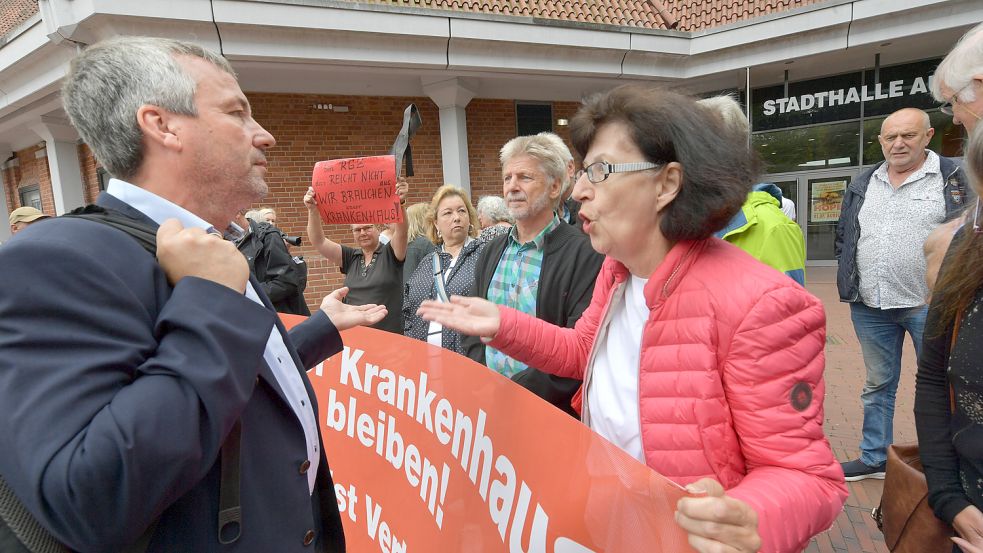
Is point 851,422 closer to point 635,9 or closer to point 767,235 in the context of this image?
point 767,235

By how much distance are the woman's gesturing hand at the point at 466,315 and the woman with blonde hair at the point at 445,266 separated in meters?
0.63

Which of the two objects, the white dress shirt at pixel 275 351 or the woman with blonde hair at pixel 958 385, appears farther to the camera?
the woman with blonde hair at pixel 958 385

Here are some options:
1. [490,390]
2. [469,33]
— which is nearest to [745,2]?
[469,33]

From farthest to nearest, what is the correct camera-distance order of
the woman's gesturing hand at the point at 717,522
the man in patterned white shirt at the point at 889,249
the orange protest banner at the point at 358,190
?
the orange protest banner at the point at 358,190, the man in patterned white shirt at the point at 889,249, the woman's gesturing hand at the point at 717,522

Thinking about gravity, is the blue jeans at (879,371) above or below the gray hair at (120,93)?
below

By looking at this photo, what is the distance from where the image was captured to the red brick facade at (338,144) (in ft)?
30.5

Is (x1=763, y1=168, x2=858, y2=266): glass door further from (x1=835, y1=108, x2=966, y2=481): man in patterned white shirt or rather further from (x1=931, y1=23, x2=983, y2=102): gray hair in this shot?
(x1=931, y1=23, x2=983, y2=102): gray hair

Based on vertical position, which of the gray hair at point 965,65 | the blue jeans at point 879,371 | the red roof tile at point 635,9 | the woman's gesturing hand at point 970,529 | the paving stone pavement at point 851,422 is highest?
the red roof tile at point 635,9

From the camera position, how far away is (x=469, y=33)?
833 centimetres

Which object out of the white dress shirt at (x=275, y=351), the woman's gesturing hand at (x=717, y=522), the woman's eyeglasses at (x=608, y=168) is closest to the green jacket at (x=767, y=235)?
the woman's eyeglasses at (x=608, y=168)

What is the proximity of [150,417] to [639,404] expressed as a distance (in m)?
1.04

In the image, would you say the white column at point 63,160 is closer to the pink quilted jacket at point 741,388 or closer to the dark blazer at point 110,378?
the dark blazer at point 110,378

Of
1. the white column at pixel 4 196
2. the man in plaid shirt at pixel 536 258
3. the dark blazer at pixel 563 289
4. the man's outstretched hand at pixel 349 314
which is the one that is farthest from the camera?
the white column at pixel 4 196

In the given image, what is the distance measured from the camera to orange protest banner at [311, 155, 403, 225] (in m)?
3.30
